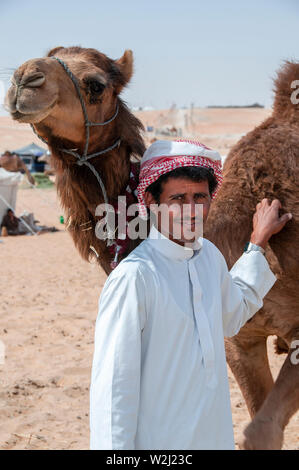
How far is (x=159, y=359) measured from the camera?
1.94 m

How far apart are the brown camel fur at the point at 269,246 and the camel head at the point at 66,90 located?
2.90 feet

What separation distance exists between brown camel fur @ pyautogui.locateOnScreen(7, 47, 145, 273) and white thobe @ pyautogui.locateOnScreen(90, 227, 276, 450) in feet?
2.83

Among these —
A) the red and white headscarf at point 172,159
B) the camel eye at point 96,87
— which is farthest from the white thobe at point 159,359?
the camel eye at point 96,87

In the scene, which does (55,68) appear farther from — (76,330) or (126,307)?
(76,330)

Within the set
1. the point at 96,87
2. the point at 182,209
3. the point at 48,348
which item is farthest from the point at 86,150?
the point at 48,348

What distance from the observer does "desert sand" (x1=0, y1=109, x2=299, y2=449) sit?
4.46m

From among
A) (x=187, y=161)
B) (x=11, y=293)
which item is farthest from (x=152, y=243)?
(x=11, y=293)

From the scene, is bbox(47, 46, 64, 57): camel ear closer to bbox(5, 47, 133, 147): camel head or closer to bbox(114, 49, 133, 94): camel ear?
bbox(5, 47, 133, 147): camel head

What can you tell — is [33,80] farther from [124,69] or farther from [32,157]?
[32,157]

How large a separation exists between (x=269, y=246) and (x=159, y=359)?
1.55m

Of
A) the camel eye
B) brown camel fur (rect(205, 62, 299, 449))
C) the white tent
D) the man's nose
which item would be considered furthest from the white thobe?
the white tent

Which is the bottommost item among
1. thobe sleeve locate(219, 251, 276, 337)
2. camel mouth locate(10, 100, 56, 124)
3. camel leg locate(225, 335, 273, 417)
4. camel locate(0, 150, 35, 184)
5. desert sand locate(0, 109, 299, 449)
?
camel locate(0, 150, 35, 184)

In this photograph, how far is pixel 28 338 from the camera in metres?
6.64

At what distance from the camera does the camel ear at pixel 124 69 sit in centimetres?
306
